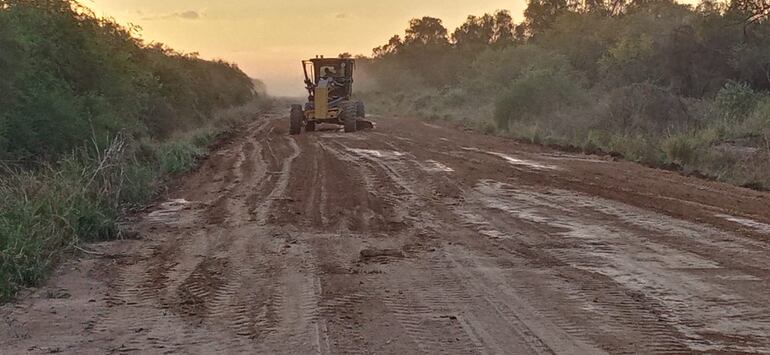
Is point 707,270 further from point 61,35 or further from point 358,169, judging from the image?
point 61,35

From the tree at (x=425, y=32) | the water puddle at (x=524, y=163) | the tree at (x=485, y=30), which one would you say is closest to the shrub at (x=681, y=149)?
the water puddle at (x=524, y=163)

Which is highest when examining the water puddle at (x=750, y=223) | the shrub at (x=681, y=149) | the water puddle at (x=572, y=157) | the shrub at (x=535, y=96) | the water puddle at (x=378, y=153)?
the shrub at (x=535, y=96)

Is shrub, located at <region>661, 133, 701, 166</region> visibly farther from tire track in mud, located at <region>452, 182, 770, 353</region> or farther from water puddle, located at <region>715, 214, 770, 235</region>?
water puddle, located at <region>715, 214, 770, 235</region>

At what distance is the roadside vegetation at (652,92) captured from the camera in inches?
704

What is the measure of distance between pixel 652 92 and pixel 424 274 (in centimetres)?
1789

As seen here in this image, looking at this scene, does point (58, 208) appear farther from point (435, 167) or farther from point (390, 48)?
point (390, 48)

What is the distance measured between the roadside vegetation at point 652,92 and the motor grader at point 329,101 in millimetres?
5259

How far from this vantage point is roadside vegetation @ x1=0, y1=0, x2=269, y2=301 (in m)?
8.61

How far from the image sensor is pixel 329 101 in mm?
28656

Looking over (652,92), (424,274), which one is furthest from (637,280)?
(652,92)

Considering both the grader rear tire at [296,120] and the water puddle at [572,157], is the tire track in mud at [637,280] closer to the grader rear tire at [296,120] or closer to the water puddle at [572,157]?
the water puddle at [572,157]

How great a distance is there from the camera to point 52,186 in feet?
32.7

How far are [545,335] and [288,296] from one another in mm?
2294

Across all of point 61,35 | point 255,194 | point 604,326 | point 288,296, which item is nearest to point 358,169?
point 255,194
